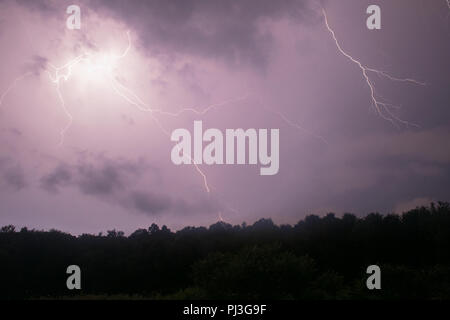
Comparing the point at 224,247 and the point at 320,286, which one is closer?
the point at 320,286

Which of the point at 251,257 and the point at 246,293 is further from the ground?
the point at 251,257

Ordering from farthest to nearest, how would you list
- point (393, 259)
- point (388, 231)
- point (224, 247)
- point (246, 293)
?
point (388, 231) < point (393, 259) < point (224, 247) < point (246, 293)

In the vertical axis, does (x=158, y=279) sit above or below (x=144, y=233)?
below

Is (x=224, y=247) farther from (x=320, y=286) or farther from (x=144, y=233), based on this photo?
(x=320, y=286)

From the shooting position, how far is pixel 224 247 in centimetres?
2902

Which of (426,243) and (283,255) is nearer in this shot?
(283,255)

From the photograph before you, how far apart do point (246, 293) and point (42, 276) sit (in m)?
21.7
